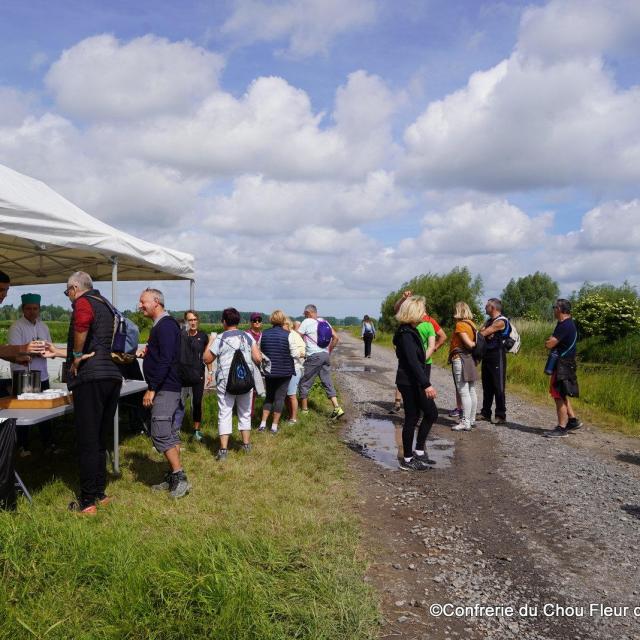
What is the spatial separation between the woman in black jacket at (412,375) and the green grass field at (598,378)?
4.30 metres

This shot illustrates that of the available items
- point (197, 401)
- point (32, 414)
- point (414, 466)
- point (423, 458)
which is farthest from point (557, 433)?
point (32, 414)

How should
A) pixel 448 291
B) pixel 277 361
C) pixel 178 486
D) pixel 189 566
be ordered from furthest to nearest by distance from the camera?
pixel 448 291, pixel 277 361, pixel 178 486, pixel 189 566

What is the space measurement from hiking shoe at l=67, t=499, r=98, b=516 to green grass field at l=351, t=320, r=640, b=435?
7.75 m

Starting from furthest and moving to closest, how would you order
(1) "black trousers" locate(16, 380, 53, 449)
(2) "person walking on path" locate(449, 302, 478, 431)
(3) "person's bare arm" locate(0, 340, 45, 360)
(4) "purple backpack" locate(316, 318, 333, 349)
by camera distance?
1. (4) "purple backpack" locate(316, 318, 333, 349)
2. (2) "person walking on path" locate(449, 302, 478, 431)
3. (1) "black trousers" locate(16, 380, 53, 449)
4. (3) "person's bare arm" locate(0, 340, 45, 360)

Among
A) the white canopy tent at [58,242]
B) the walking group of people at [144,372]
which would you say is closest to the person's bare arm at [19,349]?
the walking group of people at [144,372]

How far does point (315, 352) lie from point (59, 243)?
4.72 meters

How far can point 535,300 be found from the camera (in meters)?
81.8

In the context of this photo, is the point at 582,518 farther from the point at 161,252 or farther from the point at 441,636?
the point at 161,252

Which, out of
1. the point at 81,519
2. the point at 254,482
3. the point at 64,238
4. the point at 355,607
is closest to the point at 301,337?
the point at 254,482

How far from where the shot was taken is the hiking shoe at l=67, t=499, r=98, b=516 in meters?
4.42

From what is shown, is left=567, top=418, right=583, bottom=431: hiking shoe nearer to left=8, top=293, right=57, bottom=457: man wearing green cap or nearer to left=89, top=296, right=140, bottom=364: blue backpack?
left=89, top=296, right=140, bottom=364: blue backpack

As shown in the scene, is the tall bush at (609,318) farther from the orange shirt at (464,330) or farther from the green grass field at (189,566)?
the green grass field at (189,566)

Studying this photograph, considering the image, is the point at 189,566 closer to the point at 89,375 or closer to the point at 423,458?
the point at 89,375

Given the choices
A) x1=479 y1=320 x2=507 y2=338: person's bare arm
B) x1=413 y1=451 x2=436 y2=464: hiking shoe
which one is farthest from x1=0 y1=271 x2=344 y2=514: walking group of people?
x1=479 y1=320 x2=507 y2=338: person's bare arm
